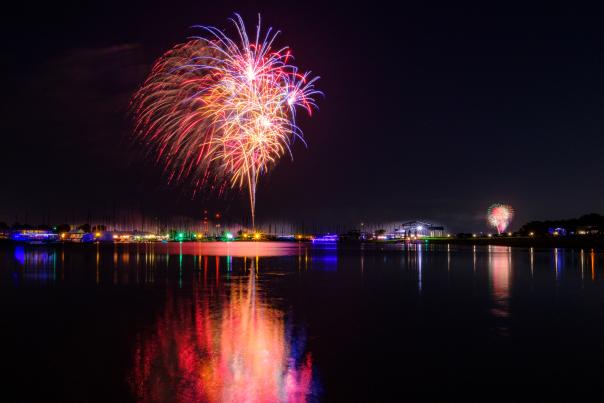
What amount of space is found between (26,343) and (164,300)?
6.84 meters

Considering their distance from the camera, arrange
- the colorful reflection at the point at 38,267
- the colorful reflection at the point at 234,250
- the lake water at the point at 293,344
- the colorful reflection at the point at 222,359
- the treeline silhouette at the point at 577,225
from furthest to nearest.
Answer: the treeline silhouette at the point at 577,225 → the colorful reflection at the point at 234,250 → the colorful reflection at the point at 38,267 → the lake water at the point at 293,344 → the colorful reflection at the point at 222,359

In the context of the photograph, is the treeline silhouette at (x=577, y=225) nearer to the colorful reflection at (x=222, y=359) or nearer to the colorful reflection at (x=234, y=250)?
the colorful reflection at (x=234, y=250)

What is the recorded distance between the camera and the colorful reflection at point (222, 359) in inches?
286

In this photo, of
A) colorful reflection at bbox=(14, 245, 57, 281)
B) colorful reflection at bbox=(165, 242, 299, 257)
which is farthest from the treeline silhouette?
colorful reflection at bbox=(14, 245, 57, 281)

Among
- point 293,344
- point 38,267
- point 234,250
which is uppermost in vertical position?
point 293,344

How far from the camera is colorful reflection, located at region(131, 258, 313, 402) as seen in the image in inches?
286

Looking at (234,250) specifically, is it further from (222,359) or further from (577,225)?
(577,225)

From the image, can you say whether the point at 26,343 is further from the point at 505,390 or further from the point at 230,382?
the point at 505,390

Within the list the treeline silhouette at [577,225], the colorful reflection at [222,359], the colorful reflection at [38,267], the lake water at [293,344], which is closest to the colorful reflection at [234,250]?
the colorful reflection at [38,267]

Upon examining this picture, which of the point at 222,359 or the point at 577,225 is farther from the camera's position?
the point at 577,225

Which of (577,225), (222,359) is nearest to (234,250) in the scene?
(222,359)

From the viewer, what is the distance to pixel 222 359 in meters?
9.05

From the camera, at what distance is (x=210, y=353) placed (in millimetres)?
9508

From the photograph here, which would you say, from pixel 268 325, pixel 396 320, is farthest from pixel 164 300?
pixel 396 320
